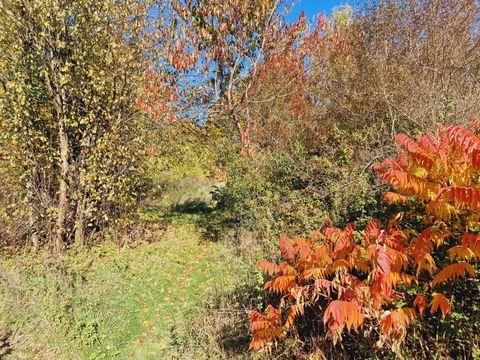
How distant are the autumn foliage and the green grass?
138 centimetres

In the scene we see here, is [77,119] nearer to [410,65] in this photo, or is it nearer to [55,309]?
[55,309]

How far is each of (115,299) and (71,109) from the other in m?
3.90

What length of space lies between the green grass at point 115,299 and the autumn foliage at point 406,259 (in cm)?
138

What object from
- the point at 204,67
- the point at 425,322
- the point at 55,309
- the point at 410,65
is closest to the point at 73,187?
the point at 55,309

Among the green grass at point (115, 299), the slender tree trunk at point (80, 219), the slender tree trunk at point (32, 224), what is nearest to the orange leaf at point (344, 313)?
the green grass at point (115, 299)

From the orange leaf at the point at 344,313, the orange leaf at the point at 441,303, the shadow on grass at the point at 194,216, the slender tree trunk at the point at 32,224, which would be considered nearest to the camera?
the orange leaf at the point at 344,313

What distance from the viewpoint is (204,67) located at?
8883 mm

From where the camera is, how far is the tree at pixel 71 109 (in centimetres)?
620

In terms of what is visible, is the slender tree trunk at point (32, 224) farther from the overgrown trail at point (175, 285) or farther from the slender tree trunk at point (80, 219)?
the overgrown trail at point (175, 285)

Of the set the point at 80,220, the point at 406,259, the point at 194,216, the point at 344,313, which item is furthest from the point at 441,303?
the point at 194,216

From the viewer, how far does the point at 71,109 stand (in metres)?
6.90

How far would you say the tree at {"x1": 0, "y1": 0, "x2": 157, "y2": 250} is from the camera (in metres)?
6.20

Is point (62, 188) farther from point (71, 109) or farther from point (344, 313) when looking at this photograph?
point (344, 313)

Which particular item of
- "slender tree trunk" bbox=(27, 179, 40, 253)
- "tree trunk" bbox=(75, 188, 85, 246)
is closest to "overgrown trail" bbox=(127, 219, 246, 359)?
"tree trunk" bbox=(75, 188, 85, 246)
